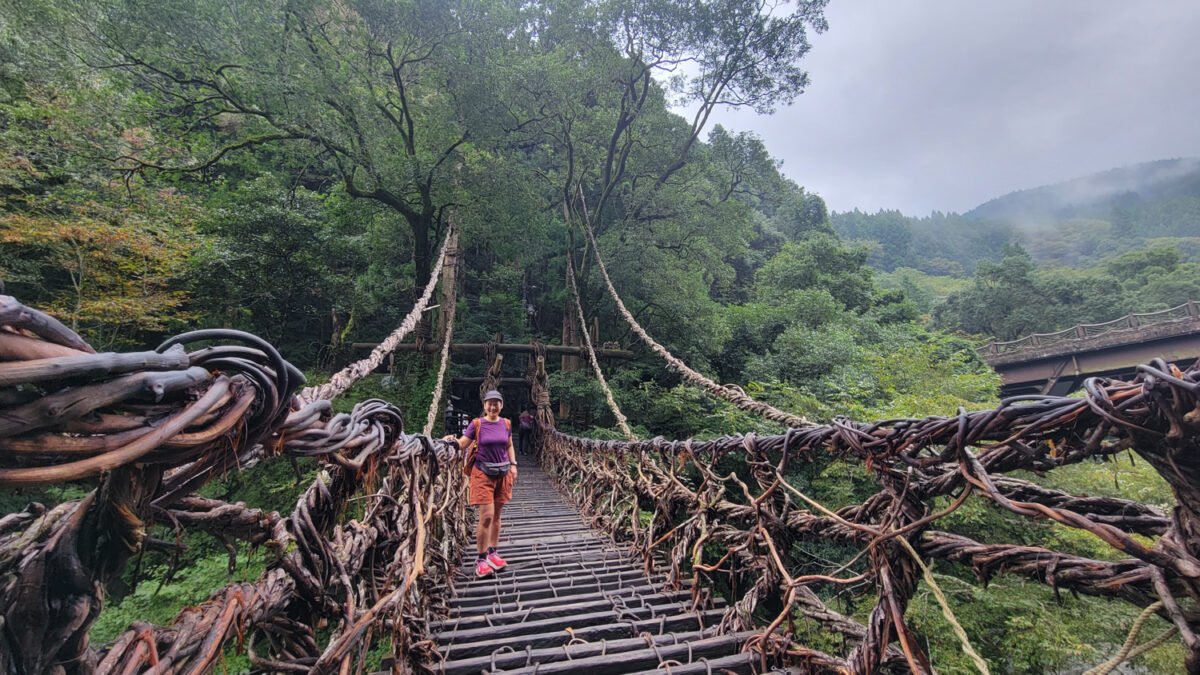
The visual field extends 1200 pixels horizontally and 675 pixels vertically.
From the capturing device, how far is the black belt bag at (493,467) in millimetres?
2398

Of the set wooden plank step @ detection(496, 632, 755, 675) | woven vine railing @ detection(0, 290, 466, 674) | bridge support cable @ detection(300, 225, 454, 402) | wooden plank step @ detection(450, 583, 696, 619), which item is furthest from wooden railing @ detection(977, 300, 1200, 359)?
woven vine railing @ detection(0, 290, 466, 674)

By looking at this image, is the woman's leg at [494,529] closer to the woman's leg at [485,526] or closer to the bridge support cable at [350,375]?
the woman's leg at [485,526]

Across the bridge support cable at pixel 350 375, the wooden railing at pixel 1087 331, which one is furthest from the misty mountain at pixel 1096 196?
the bridge support cable at pixel 350 375

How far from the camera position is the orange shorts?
236cm

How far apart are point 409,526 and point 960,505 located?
3.93ft

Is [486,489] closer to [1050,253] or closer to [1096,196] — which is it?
[1050,253]

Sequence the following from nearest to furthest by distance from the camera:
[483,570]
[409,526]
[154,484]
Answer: [154,484], [409,526], [483,570]

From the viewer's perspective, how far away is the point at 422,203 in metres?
7.18

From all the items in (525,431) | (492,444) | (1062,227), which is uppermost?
(1062,227)

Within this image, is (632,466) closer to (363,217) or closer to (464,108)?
(464,108)

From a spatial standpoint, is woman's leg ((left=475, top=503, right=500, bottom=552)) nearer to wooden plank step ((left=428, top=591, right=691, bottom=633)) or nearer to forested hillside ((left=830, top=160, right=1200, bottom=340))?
wooden plank step ((left=428, top=591, right=691, bottom=633))

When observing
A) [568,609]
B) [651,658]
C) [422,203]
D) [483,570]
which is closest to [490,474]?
[483,570]

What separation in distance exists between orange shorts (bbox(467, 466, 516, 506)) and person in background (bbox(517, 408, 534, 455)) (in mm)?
6294

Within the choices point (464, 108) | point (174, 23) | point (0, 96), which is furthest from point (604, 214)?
point (0, 96)
